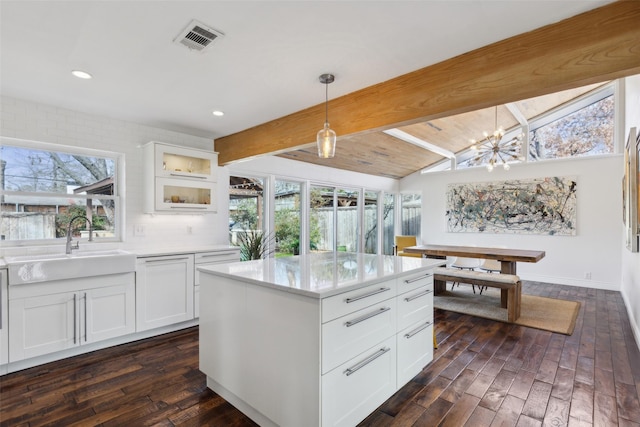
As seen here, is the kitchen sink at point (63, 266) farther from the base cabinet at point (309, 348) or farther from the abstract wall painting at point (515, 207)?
the abstract wall painting at point (515, 207)

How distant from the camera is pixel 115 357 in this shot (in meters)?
2.79

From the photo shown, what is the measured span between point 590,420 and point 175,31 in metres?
3.45

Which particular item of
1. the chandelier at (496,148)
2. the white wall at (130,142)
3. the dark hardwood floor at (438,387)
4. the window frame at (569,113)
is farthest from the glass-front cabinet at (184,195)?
the window frame at (569,113)

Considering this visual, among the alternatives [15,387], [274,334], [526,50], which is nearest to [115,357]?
[15,387]

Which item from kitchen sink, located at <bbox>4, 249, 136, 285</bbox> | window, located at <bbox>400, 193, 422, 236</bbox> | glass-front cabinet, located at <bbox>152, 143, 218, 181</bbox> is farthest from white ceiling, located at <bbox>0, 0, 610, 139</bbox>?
window, located at <bbox>400, 193, 422, 236</bbox>

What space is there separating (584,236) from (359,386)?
19.3 ft

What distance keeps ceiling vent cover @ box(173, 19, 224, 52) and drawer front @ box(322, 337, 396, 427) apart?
6.73 ft

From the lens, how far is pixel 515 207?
20.2ft

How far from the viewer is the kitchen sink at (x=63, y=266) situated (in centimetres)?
247

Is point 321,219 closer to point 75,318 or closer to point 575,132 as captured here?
point 75,318

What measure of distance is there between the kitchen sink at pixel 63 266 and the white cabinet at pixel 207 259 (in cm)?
69

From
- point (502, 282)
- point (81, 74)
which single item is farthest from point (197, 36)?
point (502, 282)

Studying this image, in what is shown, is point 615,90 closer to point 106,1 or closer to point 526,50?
point 526,50

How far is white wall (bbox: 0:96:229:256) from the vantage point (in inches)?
116
